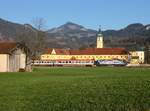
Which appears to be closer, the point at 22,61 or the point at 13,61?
the point at 13,61

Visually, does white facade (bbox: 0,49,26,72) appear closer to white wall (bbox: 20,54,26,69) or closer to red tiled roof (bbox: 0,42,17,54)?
white wall (bbox: 20,54,26,69)

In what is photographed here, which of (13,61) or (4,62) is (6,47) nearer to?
(13,61)

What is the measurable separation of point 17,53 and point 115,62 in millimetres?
71219

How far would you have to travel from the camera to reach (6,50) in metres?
80.2

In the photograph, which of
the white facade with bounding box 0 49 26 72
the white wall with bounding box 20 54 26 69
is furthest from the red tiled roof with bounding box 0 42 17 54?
the white wall with bounding box 20 54 26 69

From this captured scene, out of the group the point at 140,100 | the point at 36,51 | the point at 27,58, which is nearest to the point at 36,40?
the point at 36,51

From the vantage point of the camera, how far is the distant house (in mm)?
78325

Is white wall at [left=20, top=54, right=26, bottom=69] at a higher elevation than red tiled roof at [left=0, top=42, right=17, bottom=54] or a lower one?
lower

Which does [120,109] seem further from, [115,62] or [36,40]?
[115,62]

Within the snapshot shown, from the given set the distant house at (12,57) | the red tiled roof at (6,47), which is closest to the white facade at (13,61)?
the distant house at (12,57)

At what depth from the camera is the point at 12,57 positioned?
80688mm

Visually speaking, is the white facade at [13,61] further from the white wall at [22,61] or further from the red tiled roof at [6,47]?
the red tiled roof at [6,47]

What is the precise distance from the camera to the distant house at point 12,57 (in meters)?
78.3

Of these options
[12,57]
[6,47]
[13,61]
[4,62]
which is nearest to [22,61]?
[13,61]
